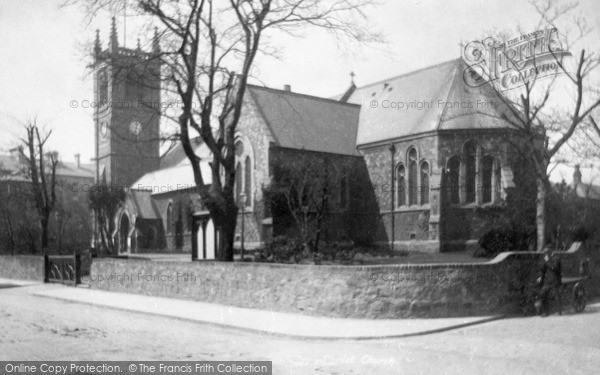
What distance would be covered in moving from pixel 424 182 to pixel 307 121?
9076 millimetres

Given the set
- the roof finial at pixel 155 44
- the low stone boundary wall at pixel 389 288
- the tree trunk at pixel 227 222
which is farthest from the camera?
the tree trunk at pixel 227 222

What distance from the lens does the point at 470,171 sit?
34281mm

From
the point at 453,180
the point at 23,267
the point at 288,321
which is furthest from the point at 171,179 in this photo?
the point at 288,321

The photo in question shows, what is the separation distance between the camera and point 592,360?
9.29 m

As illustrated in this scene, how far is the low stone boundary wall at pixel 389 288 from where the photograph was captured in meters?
14.1

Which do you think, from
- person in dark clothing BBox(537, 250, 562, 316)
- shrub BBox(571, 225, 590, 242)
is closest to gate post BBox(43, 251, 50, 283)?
person in dark clothing BBox(537, 250, 562, 316)

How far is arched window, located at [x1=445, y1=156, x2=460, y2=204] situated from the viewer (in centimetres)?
3409

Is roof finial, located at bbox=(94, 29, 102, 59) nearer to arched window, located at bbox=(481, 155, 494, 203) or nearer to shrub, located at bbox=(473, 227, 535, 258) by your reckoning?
shrub, located at bbox=(473, 227, 535, 258)

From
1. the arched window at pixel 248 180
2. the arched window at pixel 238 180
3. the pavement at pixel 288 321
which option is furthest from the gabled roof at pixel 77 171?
the pavement at pixel 288 321

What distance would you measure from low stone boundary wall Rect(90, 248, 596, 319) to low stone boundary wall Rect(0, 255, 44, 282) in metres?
14.5

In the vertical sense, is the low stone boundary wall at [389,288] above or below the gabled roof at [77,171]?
below

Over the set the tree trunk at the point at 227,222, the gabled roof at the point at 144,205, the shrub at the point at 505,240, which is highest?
the gabled roof at the point at 144,205

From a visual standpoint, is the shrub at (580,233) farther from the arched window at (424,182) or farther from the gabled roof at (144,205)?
the gabled roof at (144,205)

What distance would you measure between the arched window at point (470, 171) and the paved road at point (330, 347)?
2009 cm
